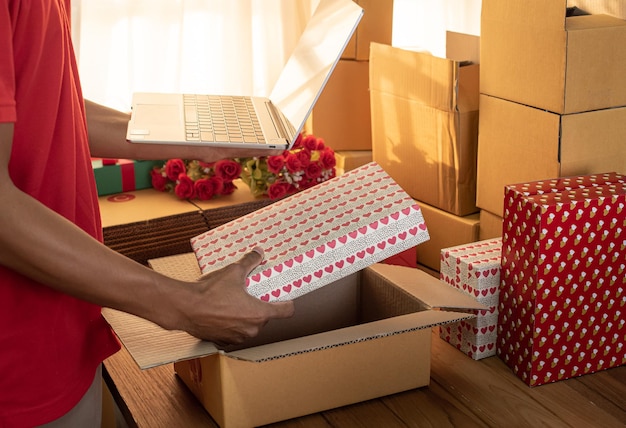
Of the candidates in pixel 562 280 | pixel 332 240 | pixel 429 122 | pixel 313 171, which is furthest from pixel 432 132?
pixel 332 240

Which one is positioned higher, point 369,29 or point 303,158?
point 369,29

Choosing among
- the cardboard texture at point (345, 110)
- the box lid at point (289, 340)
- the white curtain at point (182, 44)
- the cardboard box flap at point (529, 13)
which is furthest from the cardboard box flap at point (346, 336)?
the white curtain at point (182, 44)

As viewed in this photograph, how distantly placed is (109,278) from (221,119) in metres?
0.43

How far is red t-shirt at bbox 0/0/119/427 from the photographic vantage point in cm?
81

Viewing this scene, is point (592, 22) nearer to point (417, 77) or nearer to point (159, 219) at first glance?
point (417, 77)

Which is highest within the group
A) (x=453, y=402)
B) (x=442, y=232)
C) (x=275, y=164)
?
(x=275, y=164)

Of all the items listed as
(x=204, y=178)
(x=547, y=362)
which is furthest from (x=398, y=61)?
(x=547, y=362)

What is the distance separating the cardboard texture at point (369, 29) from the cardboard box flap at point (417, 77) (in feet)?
0.54

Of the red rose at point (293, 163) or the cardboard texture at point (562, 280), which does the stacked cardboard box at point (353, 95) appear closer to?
the red rose at point (293, 163)

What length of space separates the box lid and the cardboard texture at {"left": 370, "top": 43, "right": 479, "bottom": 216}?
0.40 meters

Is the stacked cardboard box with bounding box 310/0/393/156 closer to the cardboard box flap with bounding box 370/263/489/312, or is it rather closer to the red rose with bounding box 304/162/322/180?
the red rose with bounding box 304/162/322/180

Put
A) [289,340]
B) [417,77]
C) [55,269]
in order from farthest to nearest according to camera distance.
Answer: [417,77] < [289,340] < [55,269]

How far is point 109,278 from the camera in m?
0.83

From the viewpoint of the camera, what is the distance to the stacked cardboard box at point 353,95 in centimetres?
185
